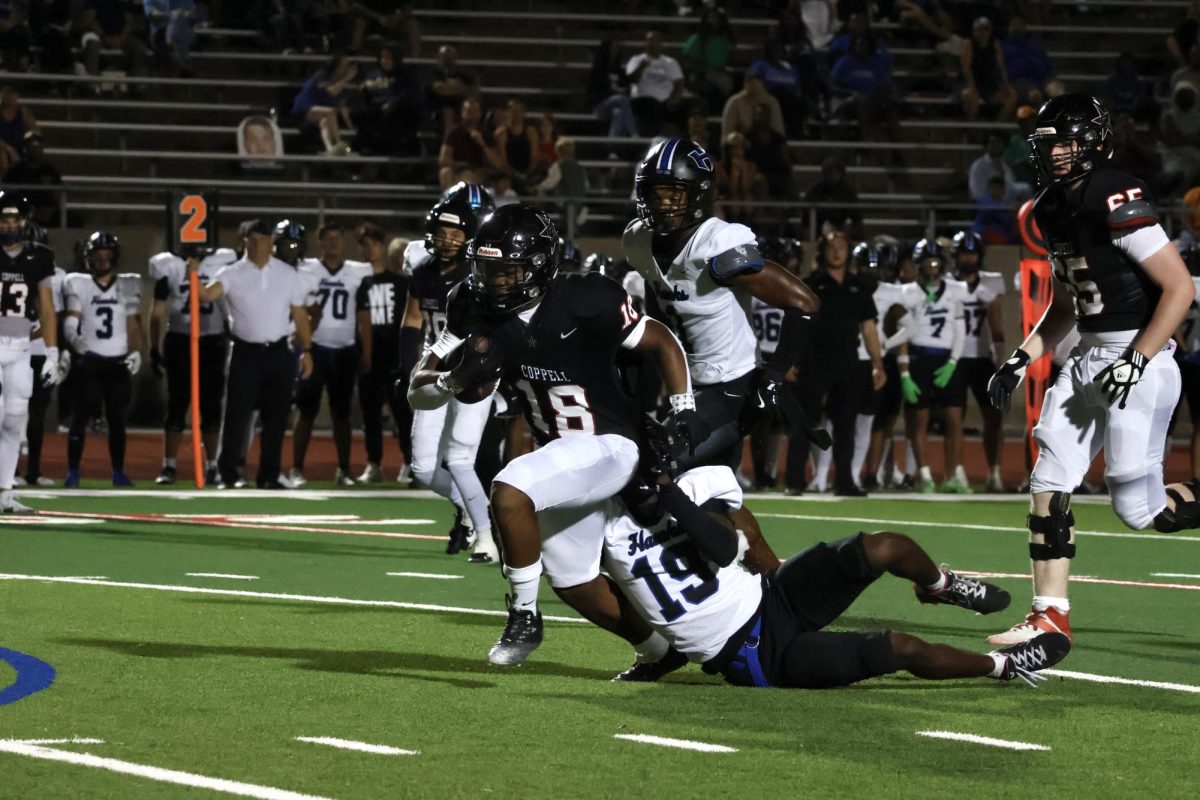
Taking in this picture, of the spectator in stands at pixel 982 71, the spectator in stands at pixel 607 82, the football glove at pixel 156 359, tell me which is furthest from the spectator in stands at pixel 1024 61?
the football glove at pixel 156 359

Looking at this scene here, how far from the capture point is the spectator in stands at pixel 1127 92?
24.1 metres

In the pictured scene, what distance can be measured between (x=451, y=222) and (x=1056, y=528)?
4.01 meters

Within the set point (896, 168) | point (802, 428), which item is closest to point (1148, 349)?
point (802, 428)

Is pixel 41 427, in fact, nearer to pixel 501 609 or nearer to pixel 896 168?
pixel 501 609

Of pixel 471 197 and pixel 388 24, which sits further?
pixel 388 24

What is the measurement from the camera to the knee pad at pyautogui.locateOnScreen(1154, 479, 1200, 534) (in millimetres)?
7539

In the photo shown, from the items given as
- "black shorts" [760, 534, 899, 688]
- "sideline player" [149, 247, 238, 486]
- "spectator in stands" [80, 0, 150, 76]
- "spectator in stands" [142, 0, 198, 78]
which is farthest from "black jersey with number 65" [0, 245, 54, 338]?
"spectator in stands" [142, 0, 198, 78]

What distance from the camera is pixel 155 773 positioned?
5.21 meters

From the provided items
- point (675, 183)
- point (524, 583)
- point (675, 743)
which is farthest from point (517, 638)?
point (675, 183)

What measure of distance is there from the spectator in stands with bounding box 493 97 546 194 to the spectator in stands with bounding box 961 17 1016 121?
6.46 metres

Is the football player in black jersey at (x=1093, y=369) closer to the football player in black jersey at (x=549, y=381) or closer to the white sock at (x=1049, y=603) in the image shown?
the white sock at (x=1049, y=603)

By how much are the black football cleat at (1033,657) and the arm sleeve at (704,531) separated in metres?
1.06

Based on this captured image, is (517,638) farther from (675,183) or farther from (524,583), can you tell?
(675,183)

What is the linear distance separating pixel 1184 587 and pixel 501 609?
3.61 m
